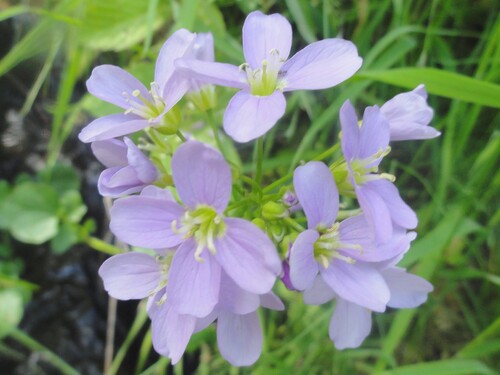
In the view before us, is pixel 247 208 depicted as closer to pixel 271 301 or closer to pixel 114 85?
pixel 271 301

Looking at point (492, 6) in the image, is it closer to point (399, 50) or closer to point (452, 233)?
Result: point (399, 50)

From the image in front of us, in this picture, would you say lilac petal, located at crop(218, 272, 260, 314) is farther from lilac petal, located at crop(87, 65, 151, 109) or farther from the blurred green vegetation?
the blurred green vegetation

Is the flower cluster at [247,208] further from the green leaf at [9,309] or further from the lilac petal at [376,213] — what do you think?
the green leaf at [9,309]

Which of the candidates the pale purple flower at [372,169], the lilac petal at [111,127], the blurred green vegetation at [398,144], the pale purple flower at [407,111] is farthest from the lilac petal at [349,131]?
the blurred green vegetation at [398,144]

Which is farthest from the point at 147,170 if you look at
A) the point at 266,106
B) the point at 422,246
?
the point at 422,246

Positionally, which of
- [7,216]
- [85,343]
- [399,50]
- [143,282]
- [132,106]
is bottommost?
[85,343]

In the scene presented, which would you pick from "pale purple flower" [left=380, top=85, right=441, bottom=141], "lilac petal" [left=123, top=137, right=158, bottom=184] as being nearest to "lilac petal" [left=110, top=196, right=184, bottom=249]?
"lilac petal" [left=123, top=137, right=158, bottom=184]
